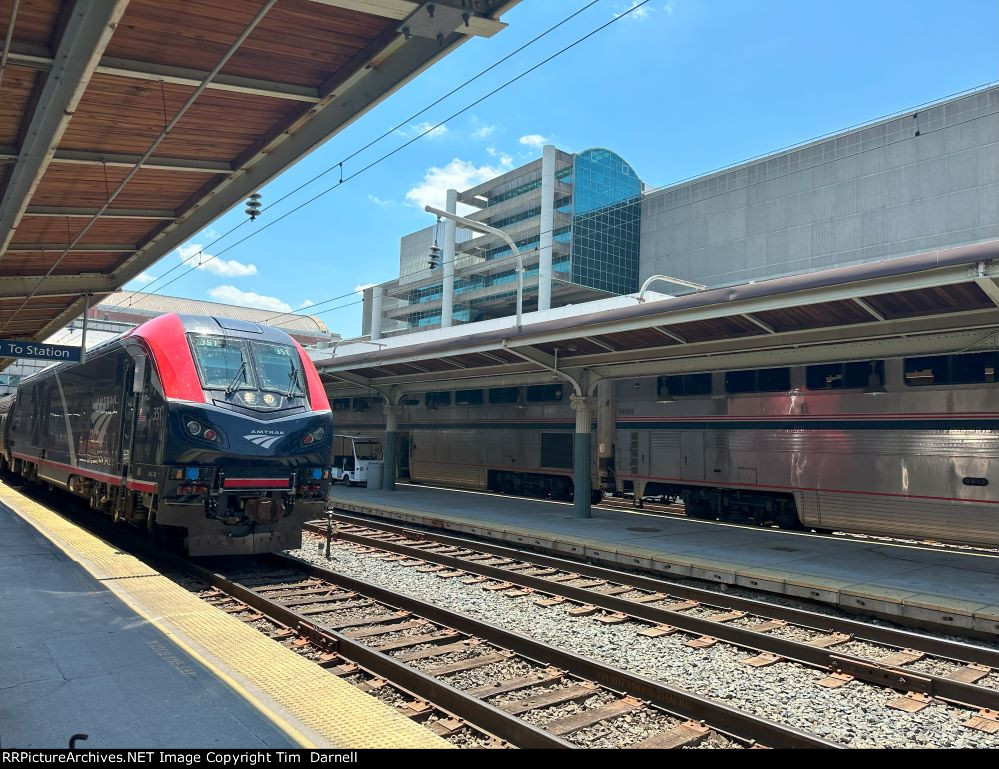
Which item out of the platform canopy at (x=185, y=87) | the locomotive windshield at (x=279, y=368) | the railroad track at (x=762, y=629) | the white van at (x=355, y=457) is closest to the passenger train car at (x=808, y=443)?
the railroad track at (x=762, y=629)

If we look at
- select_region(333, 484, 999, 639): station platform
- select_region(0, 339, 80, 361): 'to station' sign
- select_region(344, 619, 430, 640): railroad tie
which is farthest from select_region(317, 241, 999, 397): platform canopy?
select_region(0, 339, 80, 361): 'to station' sign

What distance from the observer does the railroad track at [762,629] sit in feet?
20.3

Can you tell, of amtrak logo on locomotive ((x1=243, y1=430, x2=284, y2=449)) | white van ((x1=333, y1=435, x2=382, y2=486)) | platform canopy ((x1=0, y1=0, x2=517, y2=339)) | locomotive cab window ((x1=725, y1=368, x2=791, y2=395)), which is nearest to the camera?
platform canopy ((x1=0, y1=0, x2=517, y2=339))

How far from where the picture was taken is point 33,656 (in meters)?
5.64

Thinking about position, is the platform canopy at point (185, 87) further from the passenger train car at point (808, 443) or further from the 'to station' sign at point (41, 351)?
the passenger train car at point (808, 443)

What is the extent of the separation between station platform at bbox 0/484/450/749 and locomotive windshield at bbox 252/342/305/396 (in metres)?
3.07

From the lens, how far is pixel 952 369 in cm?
1196

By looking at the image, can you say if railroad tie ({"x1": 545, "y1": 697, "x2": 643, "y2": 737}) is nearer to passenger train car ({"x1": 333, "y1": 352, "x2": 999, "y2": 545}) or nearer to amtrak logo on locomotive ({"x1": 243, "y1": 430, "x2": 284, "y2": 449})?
amtrak logo on locomotive ({"x1": 243, "y1": 430, "x2": 284, "y2": 449})

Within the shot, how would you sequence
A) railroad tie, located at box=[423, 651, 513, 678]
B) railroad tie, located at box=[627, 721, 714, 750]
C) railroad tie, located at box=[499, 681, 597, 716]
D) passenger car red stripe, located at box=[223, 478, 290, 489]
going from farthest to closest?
passenger car red stripe, located at box=[223, 478, 290, 489] < railroad tie, located at box=[423, 651, 513, 678] < railroad tie, located at box=[499, 681, 597, 716] < railroad tie, located at box=[627, 721, 714, 750]

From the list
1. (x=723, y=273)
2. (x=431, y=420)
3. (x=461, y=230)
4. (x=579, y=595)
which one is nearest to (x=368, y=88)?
(x=579, y=595)

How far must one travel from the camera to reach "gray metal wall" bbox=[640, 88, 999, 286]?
48.4 m

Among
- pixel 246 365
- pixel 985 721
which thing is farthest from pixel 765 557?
pixel 246 365

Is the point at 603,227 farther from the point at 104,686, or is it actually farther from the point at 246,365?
the point at 104,686

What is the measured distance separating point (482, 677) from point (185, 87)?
575cm
